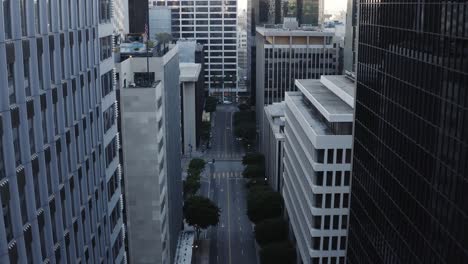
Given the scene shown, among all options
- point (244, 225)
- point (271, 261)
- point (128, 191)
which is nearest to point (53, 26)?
point (128, 191)

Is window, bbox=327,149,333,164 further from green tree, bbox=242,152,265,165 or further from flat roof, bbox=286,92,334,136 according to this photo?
green tree, bbox=242,152,265,165

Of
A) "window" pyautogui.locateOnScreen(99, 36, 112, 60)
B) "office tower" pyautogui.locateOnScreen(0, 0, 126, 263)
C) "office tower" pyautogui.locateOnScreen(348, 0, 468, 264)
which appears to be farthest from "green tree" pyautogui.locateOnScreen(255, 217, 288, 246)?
"window" pyautogui.locateOnScreen(99, 36, 112, 60)

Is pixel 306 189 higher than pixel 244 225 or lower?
higher

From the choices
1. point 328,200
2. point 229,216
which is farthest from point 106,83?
point 229,216

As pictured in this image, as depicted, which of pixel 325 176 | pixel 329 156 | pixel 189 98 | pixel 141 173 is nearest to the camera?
pixel 141 173

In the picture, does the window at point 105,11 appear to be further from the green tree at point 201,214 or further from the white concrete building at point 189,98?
the white concrete building at point 189,98

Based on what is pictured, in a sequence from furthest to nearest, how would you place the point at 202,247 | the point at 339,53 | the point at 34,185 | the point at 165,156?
the point at 339,53 < the point at 202,247 < the point at 165,156 < the point at 34,185

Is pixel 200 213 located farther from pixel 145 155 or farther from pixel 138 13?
pixel 138 13

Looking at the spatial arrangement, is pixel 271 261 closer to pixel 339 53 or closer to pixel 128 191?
pixel 128 191
